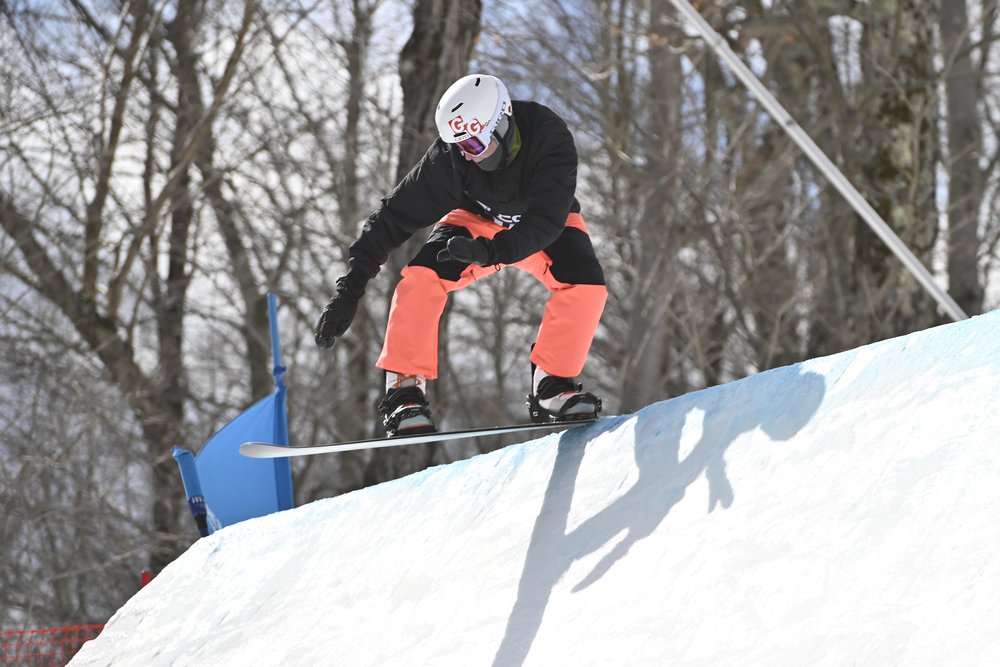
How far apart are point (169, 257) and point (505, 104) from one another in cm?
1211

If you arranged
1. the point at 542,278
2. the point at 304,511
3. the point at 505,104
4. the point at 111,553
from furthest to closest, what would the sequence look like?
the point at 111,553, the point at 304,511, the point at 542,278, the point at 505,104

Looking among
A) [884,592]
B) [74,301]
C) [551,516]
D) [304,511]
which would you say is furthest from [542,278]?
[74,301]

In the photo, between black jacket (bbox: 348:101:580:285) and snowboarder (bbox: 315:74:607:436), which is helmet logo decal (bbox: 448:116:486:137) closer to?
snowboarder (bbox: 315:74:607:436)

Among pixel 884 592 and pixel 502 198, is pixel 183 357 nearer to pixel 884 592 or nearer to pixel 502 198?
pixel 502 198

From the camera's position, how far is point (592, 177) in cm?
1403

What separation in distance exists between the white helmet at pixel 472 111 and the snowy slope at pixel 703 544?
1033mm

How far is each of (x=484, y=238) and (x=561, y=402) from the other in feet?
2.10

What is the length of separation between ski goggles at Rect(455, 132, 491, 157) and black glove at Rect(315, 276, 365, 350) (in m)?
0.65

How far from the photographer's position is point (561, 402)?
12.6 ft

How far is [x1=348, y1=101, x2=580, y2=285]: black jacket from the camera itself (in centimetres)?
359

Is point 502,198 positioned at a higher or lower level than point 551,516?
higher

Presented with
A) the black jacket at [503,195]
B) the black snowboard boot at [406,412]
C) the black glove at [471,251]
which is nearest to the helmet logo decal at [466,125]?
the black jacket at [503,195]

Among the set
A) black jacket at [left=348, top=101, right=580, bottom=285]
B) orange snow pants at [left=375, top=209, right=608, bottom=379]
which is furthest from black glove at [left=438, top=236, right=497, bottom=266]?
orange snow pants at [left=375, top=209, right=608, bottom=379]

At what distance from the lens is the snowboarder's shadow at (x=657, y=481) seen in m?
2.75
